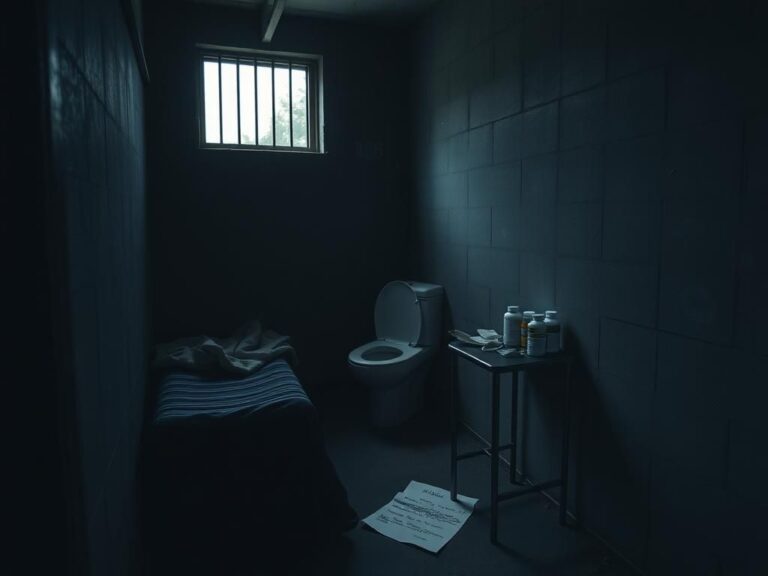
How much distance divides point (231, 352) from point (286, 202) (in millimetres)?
1104

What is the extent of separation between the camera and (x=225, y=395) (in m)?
2.39

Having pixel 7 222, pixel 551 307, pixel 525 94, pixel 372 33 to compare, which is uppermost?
pixel 372 33

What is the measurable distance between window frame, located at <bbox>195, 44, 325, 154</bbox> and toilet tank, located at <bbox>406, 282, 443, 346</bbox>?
1196 mm

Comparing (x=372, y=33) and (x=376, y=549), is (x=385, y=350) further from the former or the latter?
(x=372, y=33)

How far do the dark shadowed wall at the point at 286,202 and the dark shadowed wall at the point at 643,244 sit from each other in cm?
110

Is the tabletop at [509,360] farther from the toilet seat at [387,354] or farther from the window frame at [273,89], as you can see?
the window frame at [273,89]

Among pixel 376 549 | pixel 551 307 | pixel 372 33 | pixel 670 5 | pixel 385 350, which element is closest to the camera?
pixel 670 5

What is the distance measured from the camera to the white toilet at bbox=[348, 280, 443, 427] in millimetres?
3055

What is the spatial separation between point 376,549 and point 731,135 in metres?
1.77

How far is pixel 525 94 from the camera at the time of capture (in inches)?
94.6

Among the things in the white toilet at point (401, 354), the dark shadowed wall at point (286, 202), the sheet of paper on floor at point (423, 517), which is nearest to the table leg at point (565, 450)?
the sheet of paper on floor at point (423, 517)

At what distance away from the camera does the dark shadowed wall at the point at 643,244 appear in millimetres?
1469

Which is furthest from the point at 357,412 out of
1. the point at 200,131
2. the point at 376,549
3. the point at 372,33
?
the point at 372,33

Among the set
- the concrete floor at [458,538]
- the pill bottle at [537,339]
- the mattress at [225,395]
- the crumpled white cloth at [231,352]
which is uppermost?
the pill bottle at [537,339]
